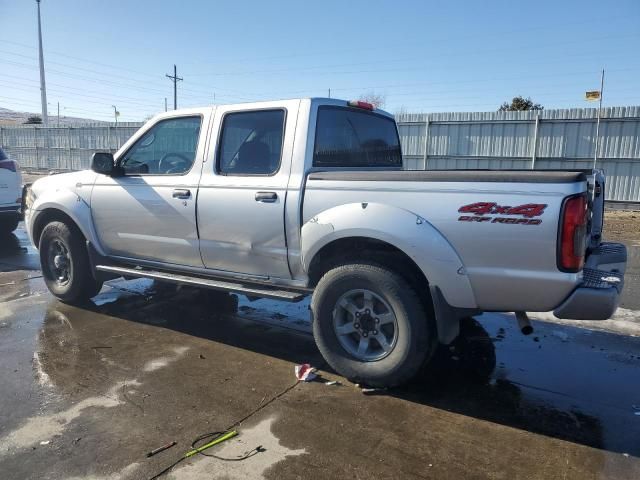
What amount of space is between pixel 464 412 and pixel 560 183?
1.62 meters

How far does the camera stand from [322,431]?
10.6 ft

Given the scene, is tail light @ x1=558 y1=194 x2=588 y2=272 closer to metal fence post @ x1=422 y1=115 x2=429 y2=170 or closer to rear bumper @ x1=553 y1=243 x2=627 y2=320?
rear bumper @ x1=553 y1=243 x2=627 y2=320

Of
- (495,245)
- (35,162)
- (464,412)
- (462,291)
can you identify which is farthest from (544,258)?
(35,162)

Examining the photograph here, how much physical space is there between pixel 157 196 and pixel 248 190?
1.09 m

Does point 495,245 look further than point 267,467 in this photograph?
Yes

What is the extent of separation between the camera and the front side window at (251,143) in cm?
431

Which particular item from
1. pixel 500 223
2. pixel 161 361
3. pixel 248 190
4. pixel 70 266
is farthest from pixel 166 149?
pixel 500 223

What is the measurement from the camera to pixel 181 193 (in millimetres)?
4645

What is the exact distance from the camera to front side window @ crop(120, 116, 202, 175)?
4812 millimetres

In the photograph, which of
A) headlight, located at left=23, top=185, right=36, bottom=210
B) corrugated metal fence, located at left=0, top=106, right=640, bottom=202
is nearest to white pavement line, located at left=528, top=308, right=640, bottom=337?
headlight, located at left=23, top=185, right=36, bottom=210

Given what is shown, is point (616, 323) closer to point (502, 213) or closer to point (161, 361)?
point (502, 213)

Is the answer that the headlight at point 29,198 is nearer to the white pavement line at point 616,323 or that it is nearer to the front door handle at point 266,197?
the front door handle at point 266,197

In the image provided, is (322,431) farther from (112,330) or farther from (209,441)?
(112,330)

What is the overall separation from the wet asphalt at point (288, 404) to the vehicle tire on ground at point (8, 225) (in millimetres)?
5128
